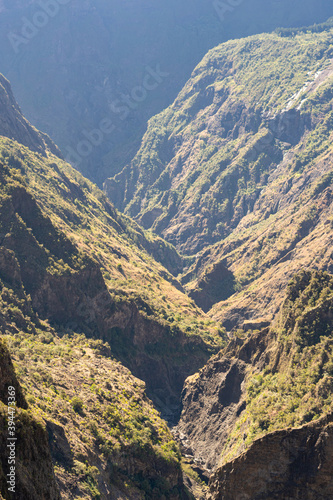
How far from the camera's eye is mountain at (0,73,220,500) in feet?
226

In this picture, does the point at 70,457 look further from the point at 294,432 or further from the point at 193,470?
the point at 193,470

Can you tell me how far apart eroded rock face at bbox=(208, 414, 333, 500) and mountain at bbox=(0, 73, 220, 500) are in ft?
55.2

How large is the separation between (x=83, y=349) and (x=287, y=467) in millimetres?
57149

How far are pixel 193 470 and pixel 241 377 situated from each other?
1921 centimetres

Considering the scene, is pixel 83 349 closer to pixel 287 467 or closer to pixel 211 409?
pixel 211 409

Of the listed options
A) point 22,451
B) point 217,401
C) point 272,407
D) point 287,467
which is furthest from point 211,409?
point 22,451

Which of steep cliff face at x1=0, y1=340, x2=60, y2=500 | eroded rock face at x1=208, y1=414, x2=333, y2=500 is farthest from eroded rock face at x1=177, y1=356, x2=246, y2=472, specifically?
steep cliff face at x1=0, y1=340, x2=60, y2=500

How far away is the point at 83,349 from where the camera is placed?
11375 centimetres

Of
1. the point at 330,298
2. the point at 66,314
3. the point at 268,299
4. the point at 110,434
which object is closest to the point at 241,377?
the point at 330,298

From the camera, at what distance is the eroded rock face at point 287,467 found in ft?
204

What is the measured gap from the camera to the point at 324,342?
284 ft

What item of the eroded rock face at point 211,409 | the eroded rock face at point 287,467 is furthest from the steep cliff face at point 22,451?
the eroded rock face at point 211,409

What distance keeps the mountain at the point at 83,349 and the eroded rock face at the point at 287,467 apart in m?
16.8

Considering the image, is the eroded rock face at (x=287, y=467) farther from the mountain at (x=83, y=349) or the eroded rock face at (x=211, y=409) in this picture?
the eroded rock face at (x=211, y=409)
